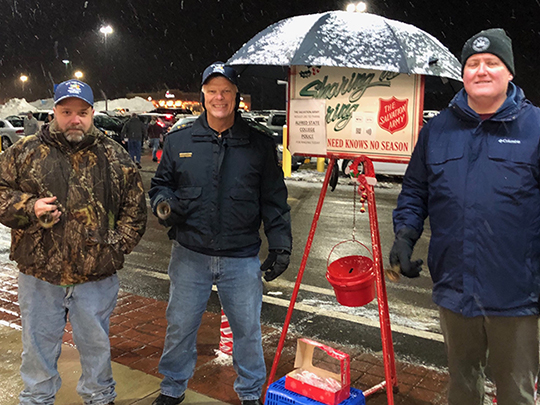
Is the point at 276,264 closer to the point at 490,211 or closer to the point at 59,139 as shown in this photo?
the point at 490,211

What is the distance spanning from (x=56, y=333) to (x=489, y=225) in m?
2.43

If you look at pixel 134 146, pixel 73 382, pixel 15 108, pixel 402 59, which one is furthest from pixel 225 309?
pixel 15 108

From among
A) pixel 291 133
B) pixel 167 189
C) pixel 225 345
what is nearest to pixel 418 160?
pixel 291 133

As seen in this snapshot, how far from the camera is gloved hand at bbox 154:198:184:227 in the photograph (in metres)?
3.09

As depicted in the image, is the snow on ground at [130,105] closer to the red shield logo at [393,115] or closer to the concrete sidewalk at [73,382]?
the concrete sidewalk at [73,382]

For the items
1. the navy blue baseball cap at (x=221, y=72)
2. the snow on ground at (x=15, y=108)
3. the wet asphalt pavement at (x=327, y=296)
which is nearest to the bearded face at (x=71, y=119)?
the navy blue baseball cap at (x=221, y=72)

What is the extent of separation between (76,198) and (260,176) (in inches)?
43.2

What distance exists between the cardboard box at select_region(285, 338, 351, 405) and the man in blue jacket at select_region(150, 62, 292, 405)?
0.34m

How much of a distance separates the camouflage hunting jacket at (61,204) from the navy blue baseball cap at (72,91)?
7.4 inches

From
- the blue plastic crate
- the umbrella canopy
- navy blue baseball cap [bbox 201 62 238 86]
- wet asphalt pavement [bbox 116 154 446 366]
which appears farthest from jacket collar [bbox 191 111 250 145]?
the blue plastic crate

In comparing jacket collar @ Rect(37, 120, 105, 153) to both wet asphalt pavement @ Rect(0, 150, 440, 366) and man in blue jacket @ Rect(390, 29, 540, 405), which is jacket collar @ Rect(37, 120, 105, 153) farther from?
man in blue jacket @ Rect(390, 29, 540, 405)

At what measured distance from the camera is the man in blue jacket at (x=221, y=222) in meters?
3.23

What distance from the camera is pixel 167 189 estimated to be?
330 cm

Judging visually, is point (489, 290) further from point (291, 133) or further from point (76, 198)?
point (76, 198)
